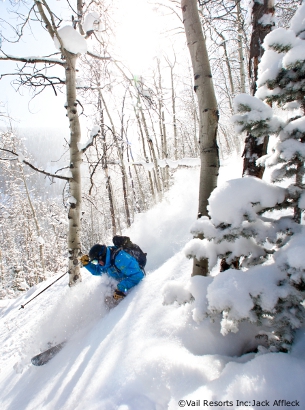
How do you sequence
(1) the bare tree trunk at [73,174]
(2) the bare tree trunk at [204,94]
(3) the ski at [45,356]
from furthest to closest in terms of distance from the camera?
1. (1) the bare tree trunk at [73,174]
2. (3) the ski at [45,356]
3. (2) the bare tree trunk at [204,94]

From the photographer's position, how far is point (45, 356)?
3.23m

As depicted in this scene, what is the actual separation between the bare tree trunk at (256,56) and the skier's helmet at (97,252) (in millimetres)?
2510

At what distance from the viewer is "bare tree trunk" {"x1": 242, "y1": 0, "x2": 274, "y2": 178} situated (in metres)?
2.27

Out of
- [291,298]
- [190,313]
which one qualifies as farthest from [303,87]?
[190,313]

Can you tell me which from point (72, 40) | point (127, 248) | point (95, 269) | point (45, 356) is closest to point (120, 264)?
point (127, 248)

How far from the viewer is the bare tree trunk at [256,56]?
2.27m

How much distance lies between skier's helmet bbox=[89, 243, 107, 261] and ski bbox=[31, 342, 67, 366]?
1.38 m

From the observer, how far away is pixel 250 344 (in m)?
1.75

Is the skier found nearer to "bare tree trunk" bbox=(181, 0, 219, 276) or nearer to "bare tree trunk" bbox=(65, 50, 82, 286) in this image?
"bare tree trunk" bbox=(65, 50, 82, 286)

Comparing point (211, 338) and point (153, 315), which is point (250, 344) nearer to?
point (211, 338)

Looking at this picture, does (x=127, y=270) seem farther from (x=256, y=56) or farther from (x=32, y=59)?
(x=32, y=59)

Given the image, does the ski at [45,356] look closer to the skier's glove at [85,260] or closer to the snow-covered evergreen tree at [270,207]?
the skier's glove at [85,260]

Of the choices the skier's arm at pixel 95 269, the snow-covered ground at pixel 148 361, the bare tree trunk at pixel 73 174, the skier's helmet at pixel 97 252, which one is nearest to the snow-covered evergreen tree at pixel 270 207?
the snow-covered ground at pixel 148 361

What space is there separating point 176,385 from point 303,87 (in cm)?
213
